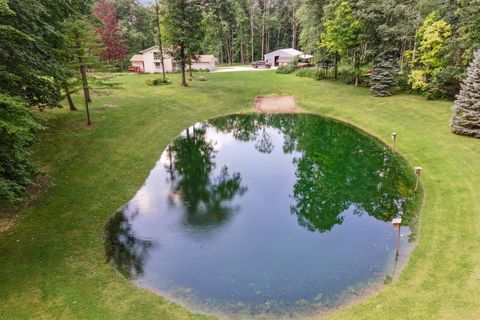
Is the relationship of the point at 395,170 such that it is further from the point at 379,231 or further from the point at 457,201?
the point at 379,231

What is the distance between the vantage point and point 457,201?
15.6 meters

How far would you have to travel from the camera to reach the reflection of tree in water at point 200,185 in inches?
646

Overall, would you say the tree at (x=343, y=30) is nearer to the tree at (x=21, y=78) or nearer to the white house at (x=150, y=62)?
the white house at (x=150, y=62)

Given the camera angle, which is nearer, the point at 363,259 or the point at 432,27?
the point at 363,259

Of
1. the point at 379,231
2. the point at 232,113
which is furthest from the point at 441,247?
the point at 232,113

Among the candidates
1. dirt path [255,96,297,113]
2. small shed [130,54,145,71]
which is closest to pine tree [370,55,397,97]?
dirt path [255,96,297,113]

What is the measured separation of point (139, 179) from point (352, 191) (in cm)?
1141

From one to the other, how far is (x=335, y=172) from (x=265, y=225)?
7.52 m

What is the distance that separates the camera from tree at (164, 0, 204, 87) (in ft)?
114

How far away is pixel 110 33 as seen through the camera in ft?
180

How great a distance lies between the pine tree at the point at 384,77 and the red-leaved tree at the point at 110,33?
1521 inches

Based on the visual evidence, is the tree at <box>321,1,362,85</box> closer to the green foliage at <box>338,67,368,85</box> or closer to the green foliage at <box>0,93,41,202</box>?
the green foliage at <box>338,67,368,85</box>

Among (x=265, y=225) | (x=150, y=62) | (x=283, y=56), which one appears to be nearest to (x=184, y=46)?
(x=150, y=62)

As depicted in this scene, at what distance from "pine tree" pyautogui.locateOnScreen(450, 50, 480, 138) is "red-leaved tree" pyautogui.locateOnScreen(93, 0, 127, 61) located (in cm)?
4696
